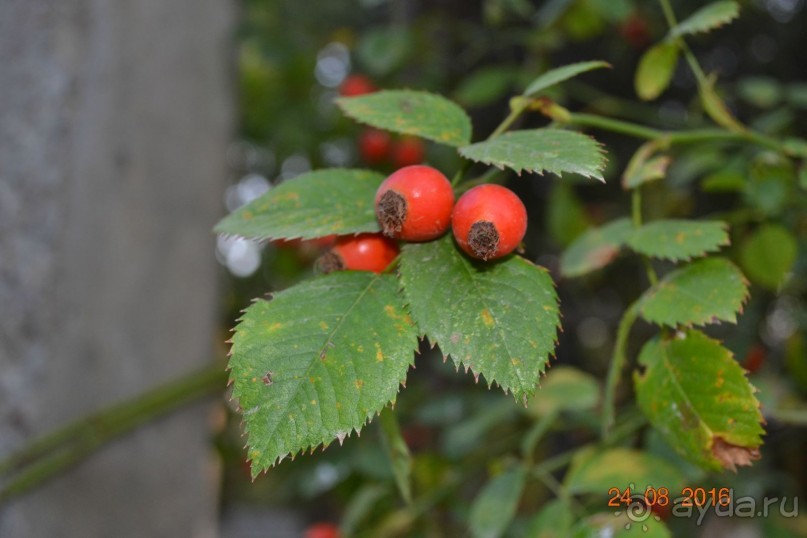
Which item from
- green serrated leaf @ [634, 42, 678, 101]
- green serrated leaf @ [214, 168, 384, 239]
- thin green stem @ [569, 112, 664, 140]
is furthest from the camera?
green serrated leaf @ [634, 42, 678, 101]

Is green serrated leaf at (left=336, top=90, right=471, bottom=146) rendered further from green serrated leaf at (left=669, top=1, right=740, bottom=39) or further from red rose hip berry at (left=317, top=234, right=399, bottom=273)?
green serrated leaf at (left=669, top=1, right=740, bottom=39)

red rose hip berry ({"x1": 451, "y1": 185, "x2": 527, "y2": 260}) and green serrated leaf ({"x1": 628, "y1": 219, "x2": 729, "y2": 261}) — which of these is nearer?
red rose hip berry ({"x1": 451, "y1": 185, "x2": 527, "y2": 260})

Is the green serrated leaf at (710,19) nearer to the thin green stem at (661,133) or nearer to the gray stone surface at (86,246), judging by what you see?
the thin green stem at (661,133)

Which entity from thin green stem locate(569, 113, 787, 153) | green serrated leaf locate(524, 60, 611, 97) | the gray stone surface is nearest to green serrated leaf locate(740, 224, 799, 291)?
thin green stem locate(569, 113, 787, 153)

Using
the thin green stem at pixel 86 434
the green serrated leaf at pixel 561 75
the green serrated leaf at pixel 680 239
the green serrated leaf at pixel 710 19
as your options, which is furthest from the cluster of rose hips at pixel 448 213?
the thin green stem at pixel 86 434

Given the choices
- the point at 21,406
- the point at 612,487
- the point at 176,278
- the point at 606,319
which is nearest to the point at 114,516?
the point at 21,406

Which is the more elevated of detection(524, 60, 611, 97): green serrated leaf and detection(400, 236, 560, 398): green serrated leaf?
detection(524, 60, 611, 97): green serrated leaf

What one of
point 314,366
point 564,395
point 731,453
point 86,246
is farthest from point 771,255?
point 86,246
